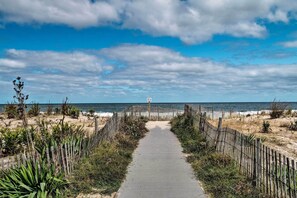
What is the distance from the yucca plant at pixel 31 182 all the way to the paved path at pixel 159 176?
4.81 feet

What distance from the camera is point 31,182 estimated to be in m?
7.23

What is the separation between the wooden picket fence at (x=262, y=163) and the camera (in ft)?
21.8

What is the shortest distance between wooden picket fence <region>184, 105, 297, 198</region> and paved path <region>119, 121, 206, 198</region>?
1.31m

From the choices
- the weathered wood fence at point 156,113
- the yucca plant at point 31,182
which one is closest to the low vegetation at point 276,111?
the weathered wood fence at point 156,113

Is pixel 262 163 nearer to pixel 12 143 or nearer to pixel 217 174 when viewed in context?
pixel 217 174

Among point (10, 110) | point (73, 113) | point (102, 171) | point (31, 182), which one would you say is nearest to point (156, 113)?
point (73, 113)

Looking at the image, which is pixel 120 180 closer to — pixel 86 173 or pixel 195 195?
pixel 86 173

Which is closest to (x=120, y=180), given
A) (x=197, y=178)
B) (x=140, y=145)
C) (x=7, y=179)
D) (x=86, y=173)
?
(x=86, y=173)

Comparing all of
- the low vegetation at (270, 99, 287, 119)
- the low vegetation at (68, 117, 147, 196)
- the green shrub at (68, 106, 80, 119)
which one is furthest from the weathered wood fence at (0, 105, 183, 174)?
the low vegetation at (270, 99, 287, 119)

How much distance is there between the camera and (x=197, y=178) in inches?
366

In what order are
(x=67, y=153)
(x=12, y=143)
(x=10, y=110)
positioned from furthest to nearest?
(x=10, y=110)
(x=12, y=143)
(x=67, y=153)

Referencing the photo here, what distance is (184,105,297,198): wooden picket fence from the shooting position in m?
6.65

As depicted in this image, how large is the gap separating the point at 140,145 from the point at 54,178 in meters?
8.13

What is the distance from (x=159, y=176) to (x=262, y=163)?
273cm
